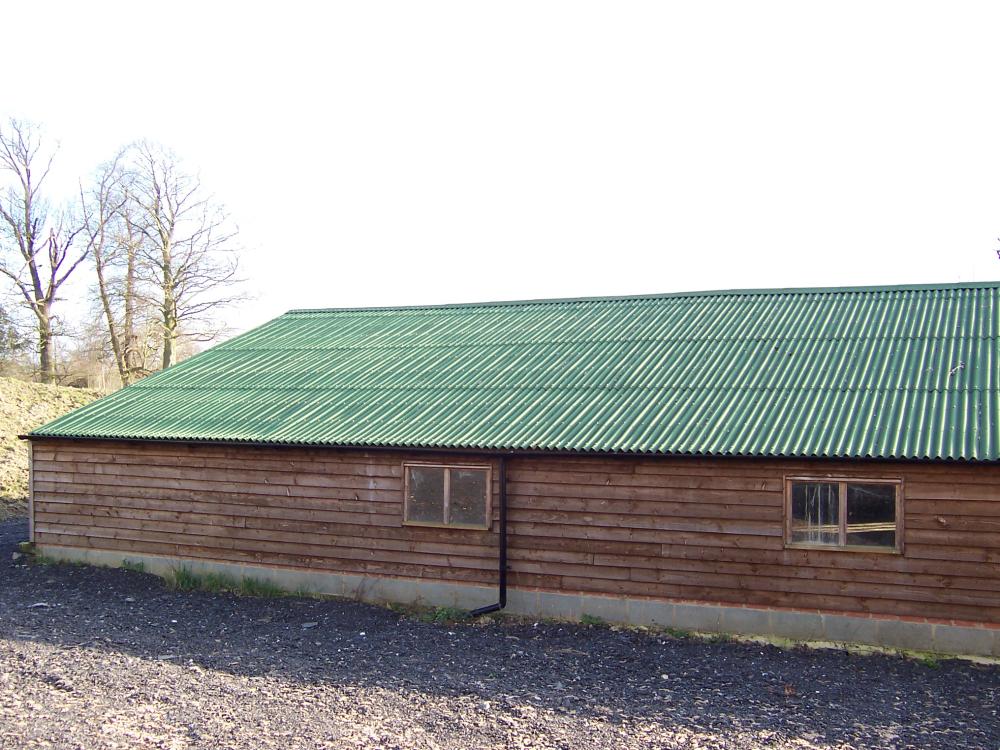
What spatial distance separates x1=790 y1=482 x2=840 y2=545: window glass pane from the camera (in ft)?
39.7

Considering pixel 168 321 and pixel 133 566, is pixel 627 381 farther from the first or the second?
pixel 168 321

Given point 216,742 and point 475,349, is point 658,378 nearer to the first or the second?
point 475,349

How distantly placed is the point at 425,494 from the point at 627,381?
3917mm

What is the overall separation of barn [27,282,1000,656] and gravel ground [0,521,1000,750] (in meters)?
0.81

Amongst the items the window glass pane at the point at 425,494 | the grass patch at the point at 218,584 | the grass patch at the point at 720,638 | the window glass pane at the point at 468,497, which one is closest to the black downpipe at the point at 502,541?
Answer: the window glass pane at the point at 468,497

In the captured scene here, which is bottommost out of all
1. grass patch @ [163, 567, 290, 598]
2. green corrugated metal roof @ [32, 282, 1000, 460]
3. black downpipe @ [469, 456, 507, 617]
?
grass patch @ [163, 567, 290, 598]

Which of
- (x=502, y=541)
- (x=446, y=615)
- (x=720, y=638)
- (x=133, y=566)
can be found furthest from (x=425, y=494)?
(x=133, y=566)

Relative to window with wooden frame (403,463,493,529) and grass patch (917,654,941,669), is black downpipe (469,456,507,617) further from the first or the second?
grass patch (917,654,941,669)

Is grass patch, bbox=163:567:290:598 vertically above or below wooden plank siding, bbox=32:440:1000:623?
below

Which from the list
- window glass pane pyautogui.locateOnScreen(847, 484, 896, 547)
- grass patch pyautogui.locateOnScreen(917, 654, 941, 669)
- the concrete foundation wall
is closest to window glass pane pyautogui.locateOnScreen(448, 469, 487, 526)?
the concrete foundation wall

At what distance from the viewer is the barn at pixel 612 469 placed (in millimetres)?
11852

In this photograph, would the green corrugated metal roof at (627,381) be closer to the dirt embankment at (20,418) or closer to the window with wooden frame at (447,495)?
the window with wooden frame at (447,495)

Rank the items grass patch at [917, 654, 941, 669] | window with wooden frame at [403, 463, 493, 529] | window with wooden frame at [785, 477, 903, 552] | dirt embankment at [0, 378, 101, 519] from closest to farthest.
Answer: grass patch at [917, 654, 941, 669] < window with wooden frame at [785, 477, 903, 552] < window with wooden frame at [403, 463, 493, 529] < dirt embankment at [0, 378, 101, 519]

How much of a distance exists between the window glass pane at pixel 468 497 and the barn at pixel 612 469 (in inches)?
1.5
